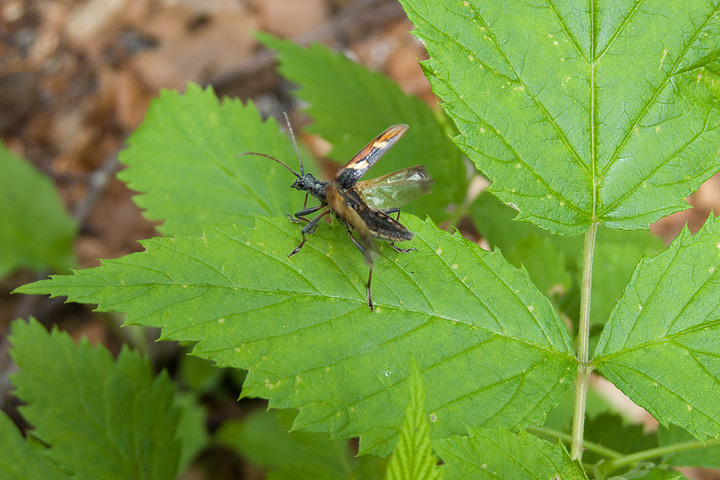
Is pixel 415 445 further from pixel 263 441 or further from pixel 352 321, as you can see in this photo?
pixel 263 441

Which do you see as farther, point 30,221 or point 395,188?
point 30,221

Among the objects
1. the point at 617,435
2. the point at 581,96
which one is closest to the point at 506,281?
the point at 581,96

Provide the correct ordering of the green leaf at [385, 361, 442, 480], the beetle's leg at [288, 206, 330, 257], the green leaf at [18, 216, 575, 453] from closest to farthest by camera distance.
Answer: the green leaf at [385, 361, 442, 480]
the green leaf at [18, 216, 575, 453]
the beetle's leg at [288, 206, 330, 257]

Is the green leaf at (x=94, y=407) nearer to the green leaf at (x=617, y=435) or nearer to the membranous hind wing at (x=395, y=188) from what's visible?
the membranous hind wing at (x=395, y=188)

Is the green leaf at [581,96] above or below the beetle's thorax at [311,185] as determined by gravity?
above

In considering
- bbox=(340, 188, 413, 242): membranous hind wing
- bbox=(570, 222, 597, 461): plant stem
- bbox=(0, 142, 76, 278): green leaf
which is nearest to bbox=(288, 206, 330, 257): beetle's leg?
bbox=(340, 188, 413, 242): membranous hind wing

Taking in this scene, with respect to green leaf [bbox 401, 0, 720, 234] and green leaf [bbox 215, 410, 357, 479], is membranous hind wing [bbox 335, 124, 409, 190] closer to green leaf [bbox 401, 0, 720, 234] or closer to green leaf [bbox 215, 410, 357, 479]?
green leaf [bbox 401, 0, 720, 234]

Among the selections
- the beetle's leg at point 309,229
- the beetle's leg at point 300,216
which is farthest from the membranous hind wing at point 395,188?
the beetle's leg at point 309,229
